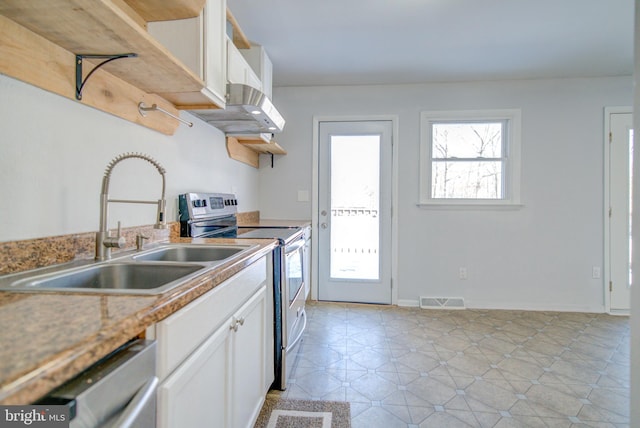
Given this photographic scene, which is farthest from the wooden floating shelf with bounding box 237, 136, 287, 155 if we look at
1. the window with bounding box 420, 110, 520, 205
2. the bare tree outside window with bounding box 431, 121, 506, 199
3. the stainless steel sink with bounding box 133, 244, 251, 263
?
the bare tree outside window with bounding box 431, 121, 506, 199

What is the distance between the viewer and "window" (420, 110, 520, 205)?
128 inches

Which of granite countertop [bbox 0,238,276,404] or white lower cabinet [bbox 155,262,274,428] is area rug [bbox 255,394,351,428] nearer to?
white lower cabinet [bbox 155,262,274,428]

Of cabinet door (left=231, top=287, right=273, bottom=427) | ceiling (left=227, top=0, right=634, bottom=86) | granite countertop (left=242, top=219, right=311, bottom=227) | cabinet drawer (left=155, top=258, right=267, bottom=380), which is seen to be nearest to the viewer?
cabinet drawer (left=155, top=258, right=267, bottom=380)

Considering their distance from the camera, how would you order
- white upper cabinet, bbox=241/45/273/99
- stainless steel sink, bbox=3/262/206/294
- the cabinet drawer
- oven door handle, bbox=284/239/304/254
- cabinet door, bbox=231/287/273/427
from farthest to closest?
white upper cabinet, bbox=241/45/273/99 → oven door handle, bbox=284/239/304/254 → cabinet door, bbox=231/287/273/427 → stainless steel sink, bbox=3/262/206/294 → the cabinet drawer

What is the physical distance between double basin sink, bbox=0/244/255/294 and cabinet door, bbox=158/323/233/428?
0.22m

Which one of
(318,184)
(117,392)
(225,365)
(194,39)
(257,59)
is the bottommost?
(225,365)

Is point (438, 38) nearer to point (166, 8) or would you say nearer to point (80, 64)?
point (166, 8)

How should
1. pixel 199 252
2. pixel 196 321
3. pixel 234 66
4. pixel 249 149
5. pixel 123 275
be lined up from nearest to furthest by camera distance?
pixel 196 321 → pixel 123 275 → pixel 199 252 → pixel 234 66 → pixel 249 149

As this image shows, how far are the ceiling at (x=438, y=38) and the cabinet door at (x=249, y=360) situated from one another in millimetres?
1879

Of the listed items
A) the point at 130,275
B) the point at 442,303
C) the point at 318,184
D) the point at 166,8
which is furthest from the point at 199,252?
the point at 442,303

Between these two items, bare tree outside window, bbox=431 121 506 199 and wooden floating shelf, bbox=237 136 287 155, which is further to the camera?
bare tree outside window, bbox=431 121 506 199

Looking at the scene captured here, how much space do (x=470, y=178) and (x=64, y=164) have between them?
336 centimetres

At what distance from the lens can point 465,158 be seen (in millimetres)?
3293

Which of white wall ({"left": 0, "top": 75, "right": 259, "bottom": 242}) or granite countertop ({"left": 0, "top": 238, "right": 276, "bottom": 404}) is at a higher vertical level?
white wall ({"left": 0, "top": 75, "right": 259, "bottom": 242})
